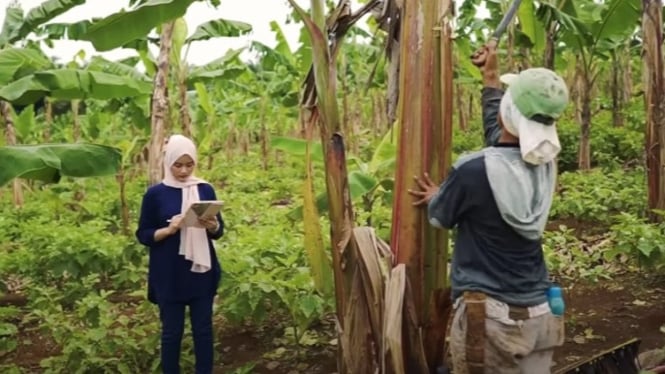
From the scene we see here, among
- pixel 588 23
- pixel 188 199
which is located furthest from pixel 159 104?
pixel 588 23

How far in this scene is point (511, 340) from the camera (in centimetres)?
252

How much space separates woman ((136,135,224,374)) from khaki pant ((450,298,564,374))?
1.35 m

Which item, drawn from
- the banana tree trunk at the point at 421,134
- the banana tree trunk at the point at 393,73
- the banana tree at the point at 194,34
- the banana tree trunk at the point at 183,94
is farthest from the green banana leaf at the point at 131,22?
the banana tree trunk at the point at 183,94

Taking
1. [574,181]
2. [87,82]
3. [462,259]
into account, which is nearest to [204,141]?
[574,181]

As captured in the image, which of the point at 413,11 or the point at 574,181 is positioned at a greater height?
the point at 413,11

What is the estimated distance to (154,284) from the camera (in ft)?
11.4

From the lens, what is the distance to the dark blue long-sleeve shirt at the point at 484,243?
247 centimetres

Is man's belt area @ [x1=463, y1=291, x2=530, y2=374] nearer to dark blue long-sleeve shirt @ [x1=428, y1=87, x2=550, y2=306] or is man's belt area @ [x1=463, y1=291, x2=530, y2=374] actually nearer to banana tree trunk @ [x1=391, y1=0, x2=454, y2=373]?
dark blue long-sleeve shirt @ [x1=428, y1=87, x2=550, y2=306]

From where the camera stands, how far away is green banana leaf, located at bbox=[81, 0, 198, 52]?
3305 millimetres

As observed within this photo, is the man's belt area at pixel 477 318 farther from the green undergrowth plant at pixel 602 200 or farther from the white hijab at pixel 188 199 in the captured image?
the green undergrowth plant at pixel 602 200

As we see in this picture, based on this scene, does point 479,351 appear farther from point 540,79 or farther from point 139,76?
point 139,76

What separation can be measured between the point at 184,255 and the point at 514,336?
1.62 meters

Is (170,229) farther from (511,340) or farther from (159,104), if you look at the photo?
(159,104)


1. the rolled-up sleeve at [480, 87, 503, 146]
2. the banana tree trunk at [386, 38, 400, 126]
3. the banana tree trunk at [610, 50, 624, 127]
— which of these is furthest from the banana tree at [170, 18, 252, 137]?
the banana tree trunk at [610, 50, 624, 127]
